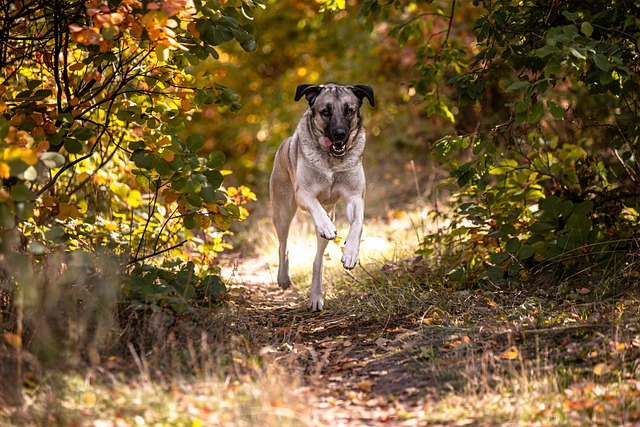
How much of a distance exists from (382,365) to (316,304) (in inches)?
74.4

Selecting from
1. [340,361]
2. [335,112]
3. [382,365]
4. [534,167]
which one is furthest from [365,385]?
[534,167]

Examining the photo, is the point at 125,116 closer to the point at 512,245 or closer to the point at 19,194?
the point at 19,194

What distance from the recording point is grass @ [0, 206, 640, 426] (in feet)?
11.9

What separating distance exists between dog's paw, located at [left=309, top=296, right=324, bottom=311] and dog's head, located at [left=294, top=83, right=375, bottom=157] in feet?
4.10

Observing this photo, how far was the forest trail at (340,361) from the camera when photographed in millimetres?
3938

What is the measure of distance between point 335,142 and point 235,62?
11975 mm

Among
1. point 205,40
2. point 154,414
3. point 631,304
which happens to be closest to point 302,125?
point 205,40

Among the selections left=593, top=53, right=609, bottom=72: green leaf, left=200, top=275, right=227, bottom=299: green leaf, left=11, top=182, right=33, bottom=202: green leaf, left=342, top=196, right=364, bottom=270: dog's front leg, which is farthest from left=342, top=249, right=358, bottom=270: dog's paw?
left=11, top=182, right=33, bottom=202: green leaf

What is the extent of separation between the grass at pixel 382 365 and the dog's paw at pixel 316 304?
0.46 feet

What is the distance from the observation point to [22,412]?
3438 millimetres

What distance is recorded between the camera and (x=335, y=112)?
6.42 metres

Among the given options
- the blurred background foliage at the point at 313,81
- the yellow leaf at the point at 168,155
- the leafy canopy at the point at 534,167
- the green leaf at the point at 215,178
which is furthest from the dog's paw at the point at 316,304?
the blurred background foliage at the point at 313,81

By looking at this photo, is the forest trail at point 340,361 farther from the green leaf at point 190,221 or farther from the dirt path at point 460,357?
the green leaf at point 190,221

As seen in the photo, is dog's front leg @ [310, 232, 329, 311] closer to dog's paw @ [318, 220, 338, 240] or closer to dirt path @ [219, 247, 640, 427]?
dirt path @ [219, 247, 640, 427]
